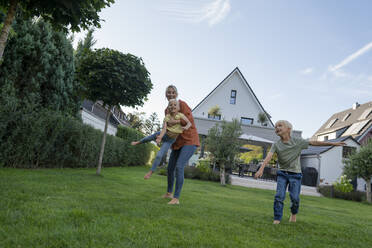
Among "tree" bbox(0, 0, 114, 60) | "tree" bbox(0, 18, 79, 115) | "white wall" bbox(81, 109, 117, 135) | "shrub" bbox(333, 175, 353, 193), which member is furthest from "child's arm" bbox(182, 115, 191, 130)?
"white wall" bbox(81, 109, 117, 135)

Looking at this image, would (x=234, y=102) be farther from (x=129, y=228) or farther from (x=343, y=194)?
(x=129, y=228)

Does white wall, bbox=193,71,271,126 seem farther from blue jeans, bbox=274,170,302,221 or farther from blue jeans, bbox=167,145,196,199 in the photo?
blue jeans, bbox=274,170,302,221

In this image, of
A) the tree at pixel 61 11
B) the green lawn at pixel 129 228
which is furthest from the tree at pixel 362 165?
the tree at pixel 61 11

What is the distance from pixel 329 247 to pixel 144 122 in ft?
216

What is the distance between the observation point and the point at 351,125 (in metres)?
33.5

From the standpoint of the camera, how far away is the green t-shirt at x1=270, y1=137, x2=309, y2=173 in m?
3.76

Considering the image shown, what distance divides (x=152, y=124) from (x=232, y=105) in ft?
161

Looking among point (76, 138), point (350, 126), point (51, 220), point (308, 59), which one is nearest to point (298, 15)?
point (308, 59)

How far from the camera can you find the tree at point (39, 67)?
763cm

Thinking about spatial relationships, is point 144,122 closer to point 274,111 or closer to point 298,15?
point 274,111

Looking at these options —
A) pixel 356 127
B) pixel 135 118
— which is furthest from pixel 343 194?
pixel 135 118

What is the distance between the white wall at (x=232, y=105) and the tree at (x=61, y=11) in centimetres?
2043

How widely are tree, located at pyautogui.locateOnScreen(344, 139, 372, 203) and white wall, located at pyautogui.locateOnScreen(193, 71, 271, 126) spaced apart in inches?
412

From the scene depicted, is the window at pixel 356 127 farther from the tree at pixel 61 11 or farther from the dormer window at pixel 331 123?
the tree at pixel 61 11
